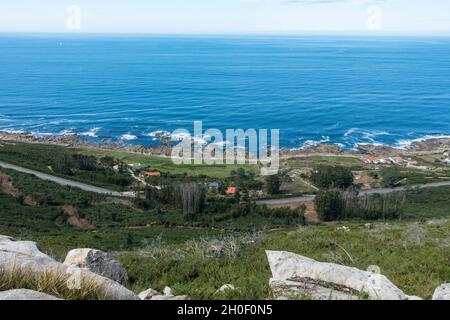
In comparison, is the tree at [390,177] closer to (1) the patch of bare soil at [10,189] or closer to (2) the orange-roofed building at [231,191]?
(2) the orange-roofed building at [231,191]

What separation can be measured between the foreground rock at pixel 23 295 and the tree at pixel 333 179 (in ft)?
124

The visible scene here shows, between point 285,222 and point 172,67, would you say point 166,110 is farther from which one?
point 172,67

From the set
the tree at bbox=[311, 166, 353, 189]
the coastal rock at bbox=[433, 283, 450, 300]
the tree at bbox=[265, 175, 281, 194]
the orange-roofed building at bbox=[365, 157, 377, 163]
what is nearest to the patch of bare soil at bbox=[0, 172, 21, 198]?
the tree at bbox=[265, 175, 281, 194]

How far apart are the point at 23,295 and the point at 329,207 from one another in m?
28.9

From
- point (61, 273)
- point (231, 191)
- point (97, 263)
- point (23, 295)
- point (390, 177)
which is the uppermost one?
point (23, 295)

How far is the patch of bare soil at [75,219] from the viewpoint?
27.7 m

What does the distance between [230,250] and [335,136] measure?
51989mm

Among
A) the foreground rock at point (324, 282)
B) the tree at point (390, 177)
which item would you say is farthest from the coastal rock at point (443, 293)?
the tree at point (390, 177)

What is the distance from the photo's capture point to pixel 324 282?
212 inches

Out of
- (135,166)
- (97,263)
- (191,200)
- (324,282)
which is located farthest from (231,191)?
(324,282)

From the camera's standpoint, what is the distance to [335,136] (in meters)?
59.1

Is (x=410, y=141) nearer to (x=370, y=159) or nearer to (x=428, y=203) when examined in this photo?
(x=370, y=159)

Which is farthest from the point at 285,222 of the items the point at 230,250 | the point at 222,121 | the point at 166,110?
the point at 166,110

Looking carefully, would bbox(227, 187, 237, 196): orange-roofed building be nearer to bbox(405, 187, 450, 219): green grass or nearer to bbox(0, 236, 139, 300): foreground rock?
bbox(405, 187, 450, 219): green grass
